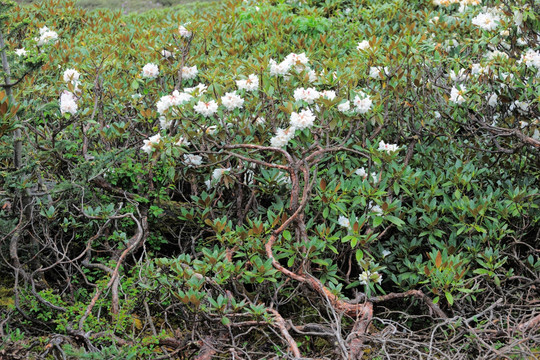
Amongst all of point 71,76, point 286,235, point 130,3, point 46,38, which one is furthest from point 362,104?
point 130,3

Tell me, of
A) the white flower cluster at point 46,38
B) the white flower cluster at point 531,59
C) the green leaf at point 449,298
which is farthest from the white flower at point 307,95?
the white flower cluster at point 46,38

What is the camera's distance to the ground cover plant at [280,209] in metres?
3.00

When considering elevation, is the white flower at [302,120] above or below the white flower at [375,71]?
above

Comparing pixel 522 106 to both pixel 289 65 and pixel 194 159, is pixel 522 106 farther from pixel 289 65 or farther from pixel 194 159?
pixel 194 159

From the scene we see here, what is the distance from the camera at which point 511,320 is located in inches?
129

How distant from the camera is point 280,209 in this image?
3500 millimetres

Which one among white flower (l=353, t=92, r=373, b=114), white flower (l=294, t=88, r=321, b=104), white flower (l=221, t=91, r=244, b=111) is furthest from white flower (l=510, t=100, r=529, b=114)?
white flower (l=221, t=91, r=244, b=111)

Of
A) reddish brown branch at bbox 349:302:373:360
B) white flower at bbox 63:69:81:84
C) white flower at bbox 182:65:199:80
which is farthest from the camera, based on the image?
white flower at bbox 182:65:199:80

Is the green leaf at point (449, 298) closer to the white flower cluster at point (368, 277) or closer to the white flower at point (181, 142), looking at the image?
the white flower cluster at point (368, 277)

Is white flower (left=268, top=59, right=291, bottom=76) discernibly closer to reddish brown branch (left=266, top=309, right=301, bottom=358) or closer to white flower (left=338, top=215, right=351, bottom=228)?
white flower (left=338, top=215, right=351, bottom=228)

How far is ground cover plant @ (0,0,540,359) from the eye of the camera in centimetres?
300

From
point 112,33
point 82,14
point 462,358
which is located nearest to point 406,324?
point 462,358

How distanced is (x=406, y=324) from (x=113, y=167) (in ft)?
6.63

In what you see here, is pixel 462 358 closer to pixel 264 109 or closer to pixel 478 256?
pixel 478 256
